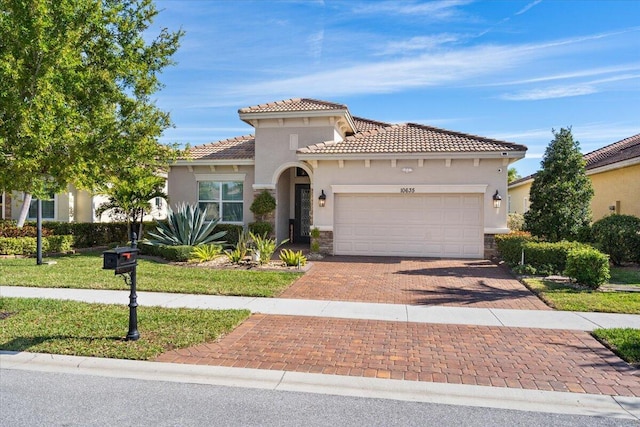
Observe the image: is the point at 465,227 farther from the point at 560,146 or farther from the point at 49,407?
the point at 49,407

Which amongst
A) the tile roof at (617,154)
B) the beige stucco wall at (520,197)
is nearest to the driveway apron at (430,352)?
the tile roof at (617,154)

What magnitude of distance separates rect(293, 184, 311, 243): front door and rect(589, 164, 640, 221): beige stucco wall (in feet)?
40.4

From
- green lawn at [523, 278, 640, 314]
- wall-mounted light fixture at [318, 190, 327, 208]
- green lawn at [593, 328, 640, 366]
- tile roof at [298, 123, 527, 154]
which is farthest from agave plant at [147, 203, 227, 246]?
green lawn at [593, 328, 640, 366]

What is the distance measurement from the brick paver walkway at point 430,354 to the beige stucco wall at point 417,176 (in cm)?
891

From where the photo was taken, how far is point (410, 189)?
1565 cm

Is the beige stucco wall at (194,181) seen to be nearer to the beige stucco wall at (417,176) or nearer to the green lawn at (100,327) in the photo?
the beige stucco wall at (417,176)

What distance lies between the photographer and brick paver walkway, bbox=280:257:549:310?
9.08 metres

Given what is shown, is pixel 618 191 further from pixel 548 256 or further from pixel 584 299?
pixel 584 299

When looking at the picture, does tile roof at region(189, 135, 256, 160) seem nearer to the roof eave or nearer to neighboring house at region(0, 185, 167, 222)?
the roof eave

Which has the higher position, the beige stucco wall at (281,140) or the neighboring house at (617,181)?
the beige stucco wall at (281,140)

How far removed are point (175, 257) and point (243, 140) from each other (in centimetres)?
866

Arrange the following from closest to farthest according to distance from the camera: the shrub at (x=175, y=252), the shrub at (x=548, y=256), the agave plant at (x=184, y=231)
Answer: the shrub at (x=548, y=256) → the shrub at (x=175, y=252) → the agave plant at (x=184, y=231)

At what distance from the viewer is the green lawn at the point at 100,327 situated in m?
5.95

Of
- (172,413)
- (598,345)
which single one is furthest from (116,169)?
(598,345)
